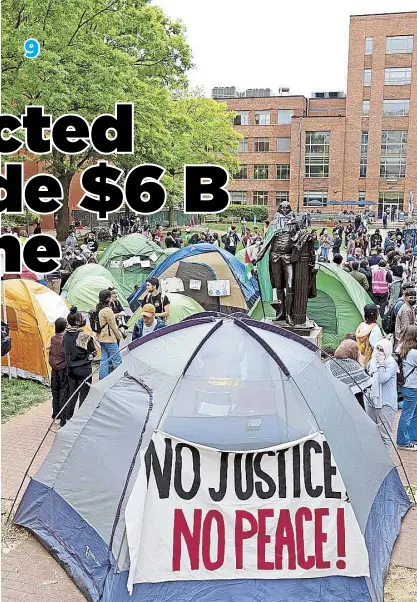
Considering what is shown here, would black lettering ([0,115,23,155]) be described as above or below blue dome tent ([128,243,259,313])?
above

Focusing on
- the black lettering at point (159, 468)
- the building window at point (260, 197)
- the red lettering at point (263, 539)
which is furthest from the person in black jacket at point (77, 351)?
the building window at point (260, 197)

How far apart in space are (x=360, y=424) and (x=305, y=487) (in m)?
1.17

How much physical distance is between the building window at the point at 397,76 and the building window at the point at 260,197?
1388 cm

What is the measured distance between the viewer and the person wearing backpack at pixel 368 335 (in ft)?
25.9

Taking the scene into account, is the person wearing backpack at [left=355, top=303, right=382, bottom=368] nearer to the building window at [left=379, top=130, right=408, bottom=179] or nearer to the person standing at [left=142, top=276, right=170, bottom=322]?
the person standing at [left=142, top=276, right=170, bottom=322]

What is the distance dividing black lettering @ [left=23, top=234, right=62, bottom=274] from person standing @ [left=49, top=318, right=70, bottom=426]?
4.98ft

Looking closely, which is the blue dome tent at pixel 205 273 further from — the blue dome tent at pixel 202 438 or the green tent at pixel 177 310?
the blue dome tent at pixel 202 438

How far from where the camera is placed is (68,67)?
58.4 feet

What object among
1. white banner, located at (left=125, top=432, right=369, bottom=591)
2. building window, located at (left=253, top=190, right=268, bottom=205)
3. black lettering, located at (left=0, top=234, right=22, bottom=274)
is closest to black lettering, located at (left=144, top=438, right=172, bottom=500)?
white banner, located at (left=125, top=432, right=369, bottom=591)

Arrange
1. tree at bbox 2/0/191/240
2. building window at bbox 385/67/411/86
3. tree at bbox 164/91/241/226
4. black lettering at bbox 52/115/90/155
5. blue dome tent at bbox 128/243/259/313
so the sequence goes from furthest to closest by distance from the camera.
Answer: building window at bbox 385/67/411/86 < tree at bbox 164/91/241/226 < tree at bbox 2/0/191/240 < blue dome tent at bbox 128/243/259/313 < black lettering at bbox 52/115/90/155

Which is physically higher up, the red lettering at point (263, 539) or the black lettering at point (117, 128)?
the black lettering at point (117, 128)

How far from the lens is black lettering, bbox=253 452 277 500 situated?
14.7ft

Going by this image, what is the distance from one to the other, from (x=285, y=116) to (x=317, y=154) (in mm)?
5906

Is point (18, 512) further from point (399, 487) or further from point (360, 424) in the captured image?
point (399, 487)
